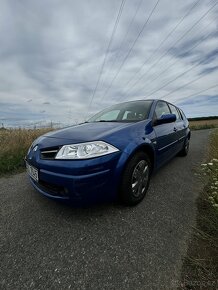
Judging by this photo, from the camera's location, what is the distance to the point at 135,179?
2.25 m

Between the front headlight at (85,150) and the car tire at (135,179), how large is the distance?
36 cm

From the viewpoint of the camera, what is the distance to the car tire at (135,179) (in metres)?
2.08

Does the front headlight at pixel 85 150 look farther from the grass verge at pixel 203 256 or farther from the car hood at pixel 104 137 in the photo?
the grass verge at pixel 203 256

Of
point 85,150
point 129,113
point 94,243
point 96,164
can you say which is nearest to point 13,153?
point 129,113

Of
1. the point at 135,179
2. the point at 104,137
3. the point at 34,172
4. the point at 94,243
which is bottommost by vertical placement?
the point at 94,243

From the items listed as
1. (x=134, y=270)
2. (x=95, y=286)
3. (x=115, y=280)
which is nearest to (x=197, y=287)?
(x=134, y=270)

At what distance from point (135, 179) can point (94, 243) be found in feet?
2.94

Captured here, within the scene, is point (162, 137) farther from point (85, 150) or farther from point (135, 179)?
point (85, 150)

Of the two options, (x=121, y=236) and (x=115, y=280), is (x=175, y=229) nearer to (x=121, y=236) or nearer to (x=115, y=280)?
(x=121, y=236)

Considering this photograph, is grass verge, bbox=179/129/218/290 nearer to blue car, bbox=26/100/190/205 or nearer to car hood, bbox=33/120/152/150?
blue car, bbox=26/100/190/205

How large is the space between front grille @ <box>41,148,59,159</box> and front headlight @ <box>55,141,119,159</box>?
8 centimetres

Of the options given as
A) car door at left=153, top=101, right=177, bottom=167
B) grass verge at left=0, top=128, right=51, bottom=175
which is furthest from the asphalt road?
grass verge at left=0, top=128, right=51, bottom=175

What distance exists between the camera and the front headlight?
1834 millimetres

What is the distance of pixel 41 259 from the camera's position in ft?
5.03
